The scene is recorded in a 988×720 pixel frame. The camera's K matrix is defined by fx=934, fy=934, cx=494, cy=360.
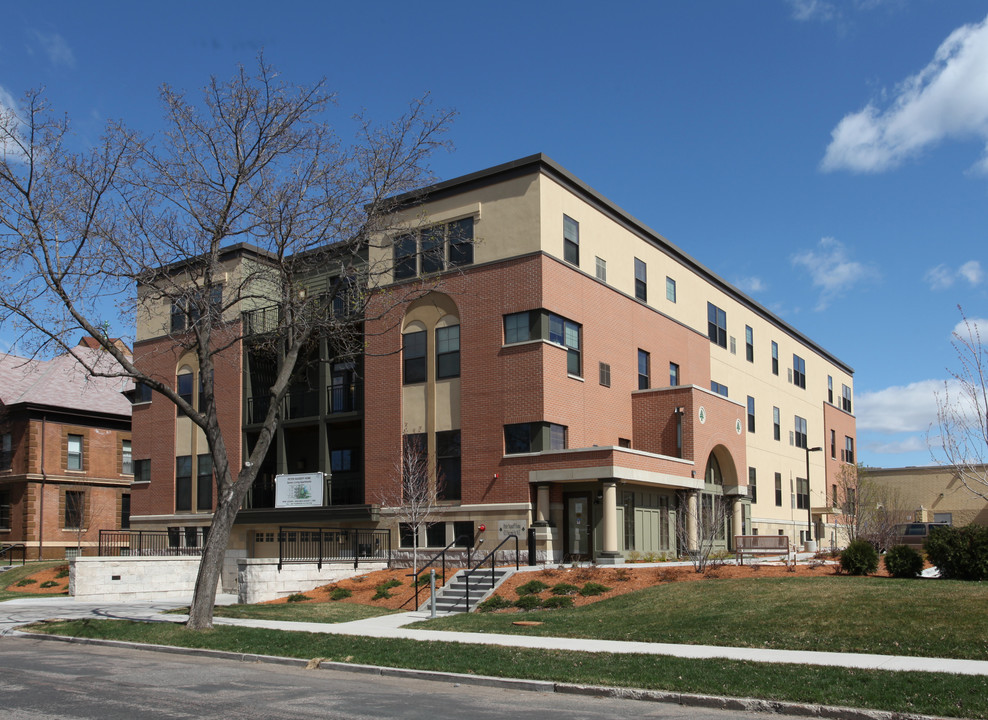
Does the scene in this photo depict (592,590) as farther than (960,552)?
Yes

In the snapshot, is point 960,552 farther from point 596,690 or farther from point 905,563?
point 596,690

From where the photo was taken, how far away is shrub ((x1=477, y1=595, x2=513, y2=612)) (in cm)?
2212

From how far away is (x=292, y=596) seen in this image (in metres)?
26.7

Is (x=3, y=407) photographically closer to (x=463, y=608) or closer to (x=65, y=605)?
(x=65, y=605)

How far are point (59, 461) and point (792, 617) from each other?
44278 millimetres

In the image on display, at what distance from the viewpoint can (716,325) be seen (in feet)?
150

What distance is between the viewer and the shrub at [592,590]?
22.3 metres

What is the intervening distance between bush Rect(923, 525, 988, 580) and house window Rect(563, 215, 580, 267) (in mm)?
15964

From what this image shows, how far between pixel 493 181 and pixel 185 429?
19672 mm

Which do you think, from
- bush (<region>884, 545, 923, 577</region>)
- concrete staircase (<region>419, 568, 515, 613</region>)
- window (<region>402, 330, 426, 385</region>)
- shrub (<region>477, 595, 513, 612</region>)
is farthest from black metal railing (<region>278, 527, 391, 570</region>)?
bush (<region>884, 545, 923, 577</region>)

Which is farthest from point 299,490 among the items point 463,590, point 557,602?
point 557,602

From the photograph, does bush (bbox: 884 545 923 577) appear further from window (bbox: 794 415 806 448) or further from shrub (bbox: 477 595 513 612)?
window (bbox: 794 415 806 448)

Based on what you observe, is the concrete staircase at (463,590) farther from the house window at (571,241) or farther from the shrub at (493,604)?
the house window at (571,241)

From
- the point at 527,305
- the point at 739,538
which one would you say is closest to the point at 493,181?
the point at 527,305
